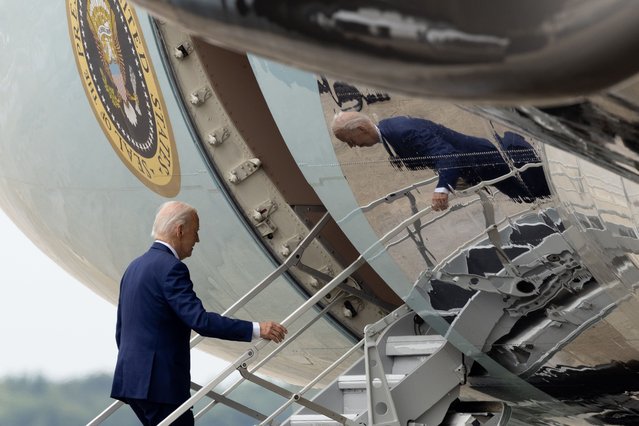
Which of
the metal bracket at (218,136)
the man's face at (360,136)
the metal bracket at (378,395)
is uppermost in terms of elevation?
the metal bracket at (218,136)

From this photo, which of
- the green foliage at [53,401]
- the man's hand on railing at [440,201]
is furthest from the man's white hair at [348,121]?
the green foliage at [53,401]

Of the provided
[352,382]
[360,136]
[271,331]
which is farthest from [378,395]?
[360,136]

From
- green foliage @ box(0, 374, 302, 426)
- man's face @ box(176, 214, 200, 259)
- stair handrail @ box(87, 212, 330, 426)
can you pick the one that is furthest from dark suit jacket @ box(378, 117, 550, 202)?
green foliage @ box(0, 374, 302, 426)

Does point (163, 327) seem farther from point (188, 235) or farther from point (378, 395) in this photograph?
point (378, 395)

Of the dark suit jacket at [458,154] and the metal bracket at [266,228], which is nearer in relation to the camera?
the dark suit jacket at [458,154]

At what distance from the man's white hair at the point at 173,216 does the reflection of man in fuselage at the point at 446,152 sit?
66cm

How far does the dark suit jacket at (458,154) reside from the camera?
136 inches

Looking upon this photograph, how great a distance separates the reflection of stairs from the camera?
462 cm

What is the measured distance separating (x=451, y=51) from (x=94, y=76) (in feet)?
15.0

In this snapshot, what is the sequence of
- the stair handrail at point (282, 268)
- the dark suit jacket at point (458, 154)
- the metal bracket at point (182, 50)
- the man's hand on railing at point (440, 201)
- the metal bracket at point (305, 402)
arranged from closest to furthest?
1. the dark suit jacket at point (458, 154)
2. the man's hand on railing at point (440, 201)
3. the metal bracket at point (305, 402)
4. the metal bracket at point (182, 50)
5. the stair handrail at point (282, 268)

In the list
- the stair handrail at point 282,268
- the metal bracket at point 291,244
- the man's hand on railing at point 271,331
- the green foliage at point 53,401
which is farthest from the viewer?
the green foliage at point 53,401

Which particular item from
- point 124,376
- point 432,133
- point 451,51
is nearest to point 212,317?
point 124,376

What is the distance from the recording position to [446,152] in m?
3.65

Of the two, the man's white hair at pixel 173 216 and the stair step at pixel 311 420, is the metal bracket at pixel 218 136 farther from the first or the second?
the stair step at pixel 311 420
